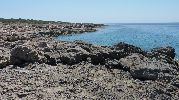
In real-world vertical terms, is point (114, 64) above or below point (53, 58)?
below

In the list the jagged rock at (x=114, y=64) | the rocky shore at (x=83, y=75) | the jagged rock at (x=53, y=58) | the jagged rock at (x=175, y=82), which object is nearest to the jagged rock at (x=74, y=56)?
the rocky shore at (x=83, y=75)

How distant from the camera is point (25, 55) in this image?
80.6ft

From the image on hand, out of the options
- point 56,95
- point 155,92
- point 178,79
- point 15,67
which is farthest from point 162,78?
point 15,67

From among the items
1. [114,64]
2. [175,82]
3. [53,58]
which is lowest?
[114,64]

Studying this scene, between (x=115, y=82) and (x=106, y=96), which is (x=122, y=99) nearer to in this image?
(x=106, y=96)

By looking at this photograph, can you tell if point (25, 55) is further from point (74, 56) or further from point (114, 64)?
point (114, 64)

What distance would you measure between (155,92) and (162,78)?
7.49 feet

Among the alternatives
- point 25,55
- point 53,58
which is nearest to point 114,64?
point 53,58

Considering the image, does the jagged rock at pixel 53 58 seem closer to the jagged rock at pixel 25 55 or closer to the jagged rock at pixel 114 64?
→ the jagged rock at pixel 25 55

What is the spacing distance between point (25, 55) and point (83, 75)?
4.94 metres

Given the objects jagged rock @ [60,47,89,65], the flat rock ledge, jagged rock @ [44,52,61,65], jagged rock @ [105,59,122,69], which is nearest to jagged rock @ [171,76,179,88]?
the flat rock ledge

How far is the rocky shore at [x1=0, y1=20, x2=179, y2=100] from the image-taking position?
707 inches

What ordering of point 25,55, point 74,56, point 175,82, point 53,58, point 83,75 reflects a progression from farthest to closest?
point 74,56 → point 53,58 → point 25,55 → point 83,75 → point 175,82

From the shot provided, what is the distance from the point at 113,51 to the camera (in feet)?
90.0
